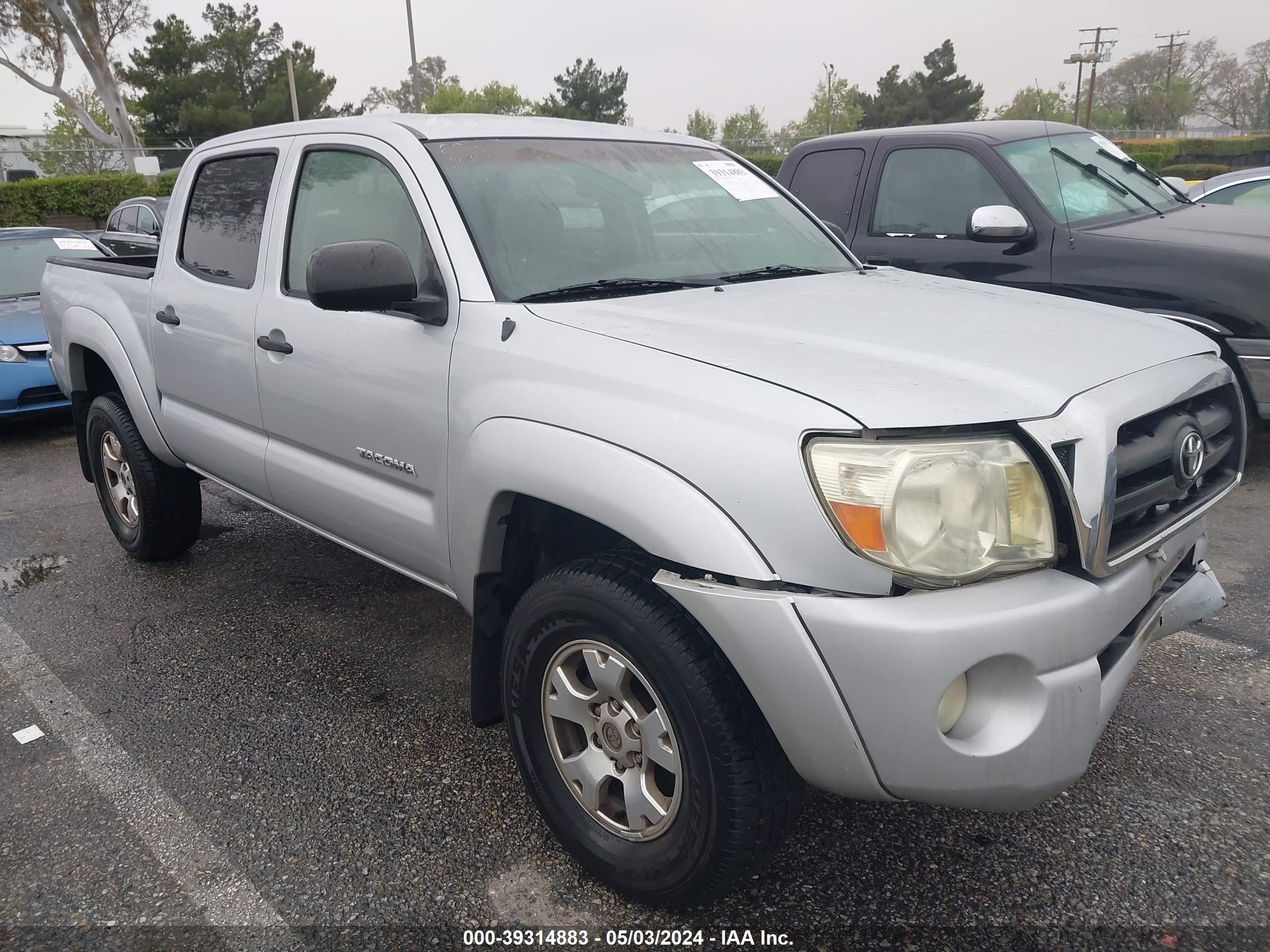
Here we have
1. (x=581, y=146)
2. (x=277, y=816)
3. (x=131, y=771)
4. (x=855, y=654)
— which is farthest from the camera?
(x=581, y=146)

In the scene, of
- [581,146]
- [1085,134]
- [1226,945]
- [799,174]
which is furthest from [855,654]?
[1085,134]

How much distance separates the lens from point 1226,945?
2.11m

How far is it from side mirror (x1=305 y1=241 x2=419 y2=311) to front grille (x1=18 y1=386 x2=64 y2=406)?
572 centimetres

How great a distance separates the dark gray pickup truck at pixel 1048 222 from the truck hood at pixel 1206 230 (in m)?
0.01

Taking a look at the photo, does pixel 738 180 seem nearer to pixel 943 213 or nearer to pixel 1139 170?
pixel 943 213

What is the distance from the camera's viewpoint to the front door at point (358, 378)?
2676mm

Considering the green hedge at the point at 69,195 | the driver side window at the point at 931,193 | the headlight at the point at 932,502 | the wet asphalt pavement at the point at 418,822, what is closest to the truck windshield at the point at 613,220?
the headlight at the point at 932,502

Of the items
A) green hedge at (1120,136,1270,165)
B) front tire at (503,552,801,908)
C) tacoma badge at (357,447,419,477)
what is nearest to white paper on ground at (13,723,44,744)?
tacoma badge at (357,447,419,477)

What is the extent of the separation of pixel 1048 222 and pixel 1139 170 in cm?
135

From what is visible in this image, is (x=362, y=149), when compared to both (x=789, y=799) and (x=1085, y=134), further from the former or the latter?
(x=1085, y=134)

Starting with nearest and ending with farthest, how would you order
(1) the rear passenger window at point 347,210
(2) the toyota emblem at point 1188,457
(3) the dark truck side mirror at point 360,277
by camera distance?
(2) the toyota emblem at point 1188,457, (3) the dark truck side mirror at point 360,277, (1) the rear passenger window at point 347,210

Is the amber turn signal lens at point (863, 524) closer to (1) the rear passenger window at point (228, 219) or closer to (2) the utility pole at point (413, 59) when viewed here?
(1) the rear passenger window at point (228, 219)

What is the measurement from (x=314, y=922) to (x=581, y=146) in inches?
92.7

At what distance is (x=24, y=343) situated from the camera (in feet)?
23.4
